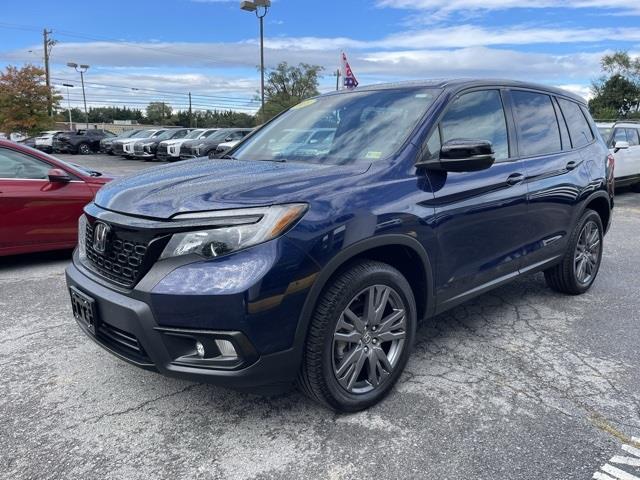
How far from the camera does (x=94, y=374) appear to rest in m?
3.27

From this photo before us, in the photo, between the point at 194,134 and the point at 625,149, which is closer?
the point at 625,149

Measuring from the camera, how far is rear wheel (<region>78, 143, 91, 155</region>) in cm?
3070

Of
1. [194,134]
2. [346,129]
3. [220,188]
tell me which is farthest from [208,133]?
[220,188]

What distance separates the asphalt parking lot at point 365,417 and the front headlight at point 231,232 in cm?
95

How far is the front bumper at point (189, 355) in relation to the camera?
2.36 meters

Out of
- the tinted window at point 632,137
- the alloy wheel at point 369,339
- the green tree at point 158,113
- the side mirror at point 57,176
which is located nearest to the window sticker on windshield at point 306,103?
the alloy wheel at point 369,339

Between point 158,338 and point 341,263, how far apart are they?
0.89m

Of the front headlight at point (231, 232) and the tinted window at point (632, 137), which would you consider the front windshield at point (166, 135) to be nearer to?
the tinted window at point (632, 137)

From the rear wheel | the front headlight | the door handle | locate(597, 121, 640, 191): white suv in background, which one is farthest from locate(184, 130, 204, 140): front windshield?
the front headlight

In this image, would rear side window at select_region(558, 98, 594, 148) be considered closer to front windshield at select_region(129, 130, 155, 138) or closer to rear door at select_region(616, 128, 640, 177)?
rear door at select_region(616, 128, 640, 177)

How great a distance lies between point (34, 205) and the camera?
5.50 metres

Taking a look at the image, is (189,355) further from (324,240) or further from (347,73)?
(347,73)

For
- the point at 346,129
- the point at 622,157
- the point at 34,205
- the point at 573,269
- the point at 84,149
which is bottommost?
the point at 84,149

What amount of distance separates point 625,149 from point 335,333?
11337mm
